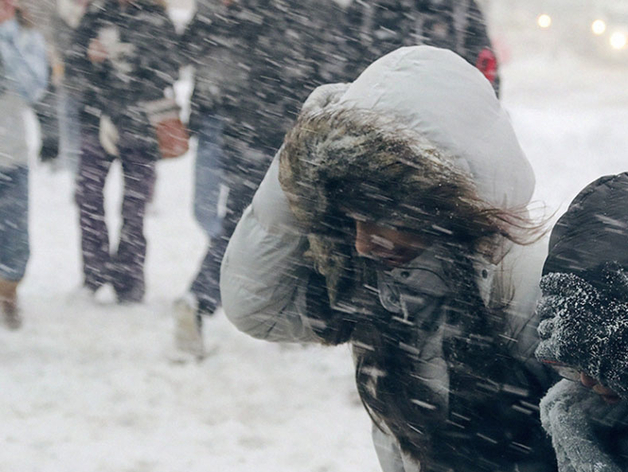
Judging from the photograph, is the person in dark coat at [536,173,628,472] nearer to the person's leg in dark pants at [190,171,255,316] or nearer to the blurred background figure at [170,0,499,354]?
the blurred background figure at [170,0,499,354]

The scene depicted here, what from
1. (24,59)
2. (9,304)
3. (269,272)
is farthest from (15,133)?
(269,272)

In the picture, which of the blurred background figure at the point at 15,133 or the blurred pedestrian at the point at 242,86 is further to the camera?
the blurred background figure at the point at 15,133

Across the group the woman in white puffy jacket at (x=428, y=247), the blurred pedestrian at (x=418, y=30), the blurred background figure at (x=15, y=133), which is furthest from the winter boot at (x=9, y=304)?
the woman in white puffy jacket at (x=428, y=247)

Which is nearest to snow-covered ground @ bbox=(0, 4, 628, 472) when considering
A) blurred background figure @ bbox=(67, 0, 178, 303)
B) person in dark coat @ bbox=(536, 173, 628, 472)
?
blurred background figure @ bbox=(67, 0, 178, 303)

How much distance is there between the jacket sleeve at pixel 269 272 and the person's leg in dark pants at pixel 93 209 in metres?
2.92

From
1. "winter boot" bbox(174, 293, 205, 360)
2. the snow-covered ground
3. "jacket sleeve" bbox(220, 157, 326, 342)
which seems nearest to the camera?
"jacket sleeve" bbox(220, 157, 326, 342)

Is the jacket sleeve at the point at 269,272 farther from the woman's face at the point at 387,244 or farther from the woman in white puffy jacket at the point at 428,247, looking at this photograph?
the woman's face at the point at 387,244

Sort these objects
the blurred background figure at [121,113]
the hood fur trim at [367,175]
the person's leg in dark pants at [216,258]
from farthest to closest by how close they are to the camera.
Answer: the blurred background figure at [121,113] < the person's leg in dark pants at [216,258] < the hood fur trim at [367,175]

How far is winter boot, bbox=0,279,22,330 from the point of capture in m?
4.11

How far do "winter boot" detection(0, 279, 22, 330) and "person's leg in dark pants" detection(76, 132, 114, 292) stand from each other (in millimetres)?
584

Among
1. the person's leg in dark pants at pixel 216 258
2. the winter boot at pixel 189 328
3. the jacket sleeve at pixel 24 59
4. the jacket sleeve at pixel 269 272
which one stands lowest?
the winter boot at pixel 189 328

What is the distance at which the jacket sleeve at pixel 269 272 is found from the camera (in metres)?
1.63

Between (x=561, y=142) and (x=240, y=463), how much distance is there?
7.17 meters

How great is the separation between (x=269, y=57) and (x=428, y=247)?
2226mm
